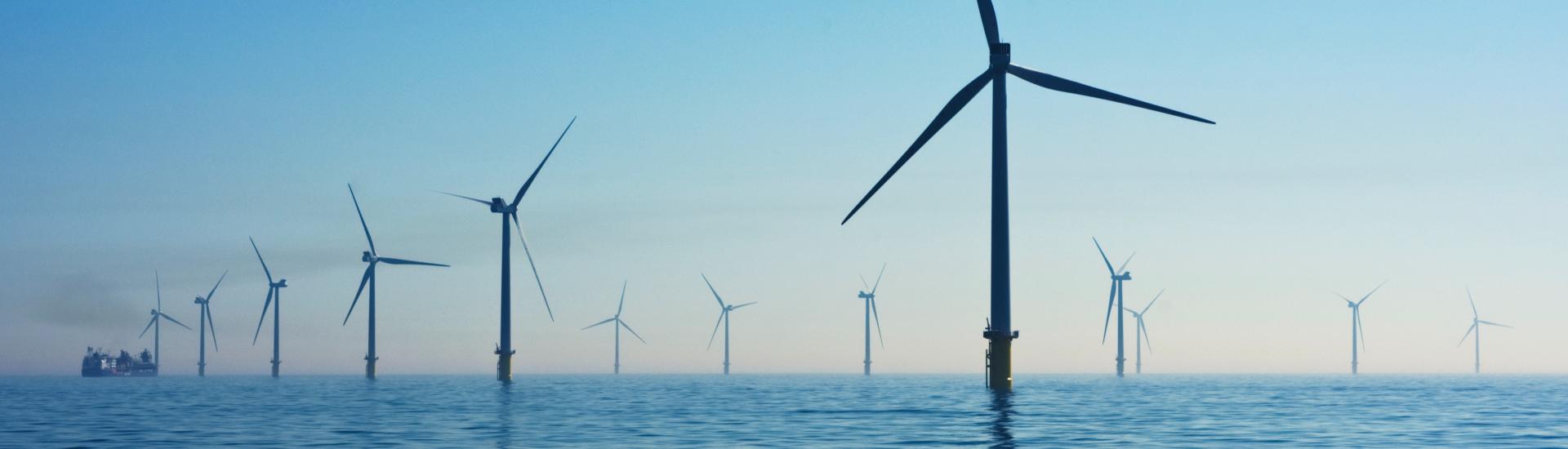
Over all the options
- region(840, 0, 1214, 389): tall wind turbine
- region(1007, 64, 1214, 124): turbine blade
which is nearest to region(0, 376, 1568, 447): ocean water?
region(840, 0, 1214, 389): tall wind turbine

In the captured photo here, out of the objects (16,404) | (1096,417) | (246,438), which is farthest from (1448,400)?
(16,404)

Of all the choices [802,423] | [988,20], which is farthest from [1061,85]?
[802,423]

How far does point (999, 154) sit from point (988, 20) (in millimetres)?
12767

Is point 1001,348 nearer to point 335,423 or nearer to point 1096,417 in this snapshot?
A: point 1096,417

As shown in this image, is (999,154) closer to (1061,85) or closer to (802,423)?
(1061,85)

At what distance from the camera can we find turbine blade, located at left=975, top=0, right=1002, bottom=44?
325 feet

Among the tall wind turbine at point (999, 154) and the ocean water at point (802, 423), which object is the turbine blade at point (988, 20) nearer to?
the tall wind turbine at point (999, 154)

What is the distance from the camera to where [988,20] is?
100250 mm

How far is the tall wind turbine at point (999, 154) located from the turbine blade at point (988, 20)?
3.5 inches

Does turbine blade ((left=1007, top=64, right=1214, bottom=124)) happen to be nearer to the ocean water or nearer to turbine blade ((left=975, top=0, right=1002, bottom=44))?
turbine blade ((left=975, top=0, right=1002, bottom=44))

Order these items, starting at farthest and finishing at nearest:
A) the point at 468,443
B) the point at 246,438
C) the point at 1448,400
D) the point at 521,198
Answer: the point at 521,198
the point at 1448,400
the point at 246,438
the point at 468,443

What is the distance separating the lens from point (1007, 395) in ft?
302

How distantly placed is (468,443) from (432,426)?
14697 mm

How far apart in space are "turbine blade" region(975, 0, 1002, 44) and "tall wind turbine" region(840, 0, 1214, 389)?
88mm
